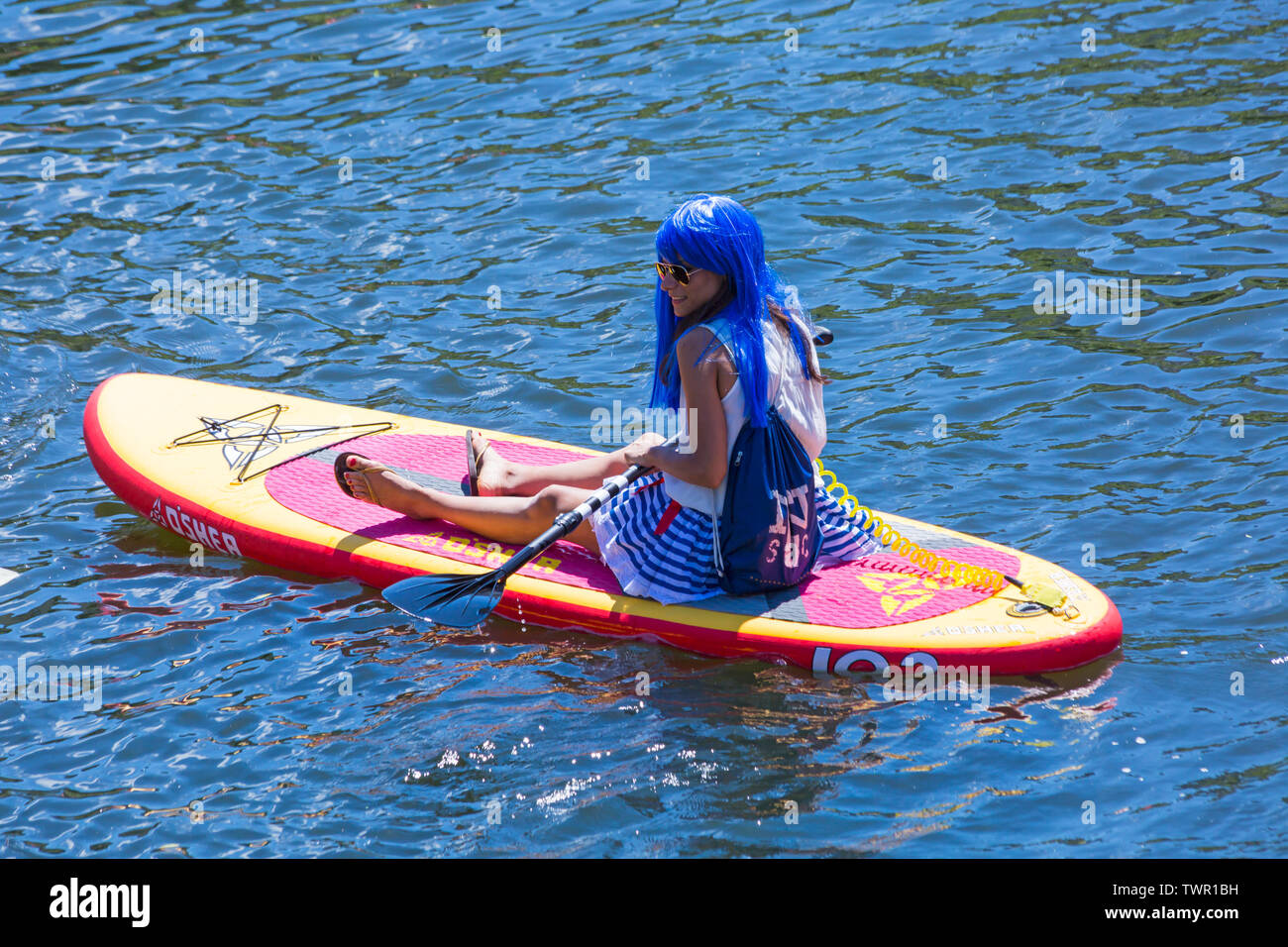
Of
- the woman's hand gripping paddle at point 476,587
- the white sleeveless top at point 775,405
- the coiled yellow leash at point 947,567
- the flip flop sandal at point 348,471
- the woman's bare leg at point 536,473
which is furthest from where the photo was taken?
the flip flop sandal at point 348,471

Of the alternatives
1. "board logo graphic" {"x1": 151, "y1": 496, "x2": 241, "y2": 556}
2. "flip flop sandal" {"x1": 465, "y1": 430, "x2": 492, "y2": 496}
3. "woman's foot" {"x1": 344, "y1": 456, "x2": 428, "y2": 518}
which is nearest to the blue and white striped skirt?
"flip flop sandal" {"x1": 465, "y1": 430, "x2": 492, "y2": 496}

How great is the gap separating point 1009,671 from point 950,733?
37 cm

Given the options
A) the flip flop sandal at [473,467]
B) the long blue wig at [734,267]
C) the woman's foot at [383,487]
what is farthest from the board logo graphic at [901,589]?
the woman's foot at [383,487]

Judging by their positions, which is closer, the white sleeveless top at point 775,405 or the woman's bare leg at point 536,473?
the white sleeveless top at point 775,405

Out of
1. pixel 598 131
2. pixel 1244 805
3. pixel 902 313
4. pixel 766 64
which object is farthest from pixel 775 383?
pixel 766 64

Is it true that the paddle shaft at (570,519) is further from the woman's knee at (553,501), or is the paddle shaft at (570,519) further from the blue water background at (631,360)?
the blue water background at (631,360)

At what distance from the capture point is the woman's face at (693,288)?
416 centimetres

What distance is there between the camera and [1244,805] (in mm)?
3602

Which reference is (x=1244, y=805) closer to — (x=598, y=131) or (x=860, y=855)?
(x=860, y=855)

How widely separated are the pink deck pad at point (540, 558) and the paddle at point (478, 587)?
0.26 metres

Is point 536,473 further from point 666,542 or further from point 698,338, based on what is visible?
point 698,338

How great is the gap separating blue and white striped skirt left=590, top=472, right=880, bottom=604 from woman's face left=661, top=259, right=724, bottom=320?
72cm

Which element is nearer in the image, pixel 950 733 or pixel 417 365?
pixel 950 733

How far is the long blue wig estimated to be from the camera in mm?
4074
